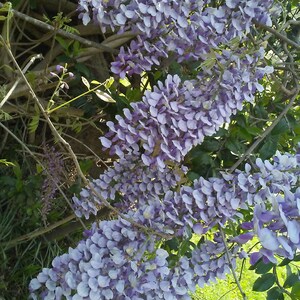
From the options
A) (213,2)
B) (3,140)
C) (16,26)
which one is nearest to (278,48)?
(213,2)

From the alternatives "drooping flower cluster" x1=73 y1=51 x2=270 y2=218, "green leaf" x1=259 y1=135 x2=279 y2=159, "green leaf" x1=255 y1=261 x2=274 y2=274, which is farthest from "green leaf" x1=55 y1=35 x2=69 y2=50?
"green leaf" x1=255 y1=261 x2=274 y2=274

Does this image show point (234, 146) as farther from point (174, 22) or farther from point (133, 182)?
point (174, 22)

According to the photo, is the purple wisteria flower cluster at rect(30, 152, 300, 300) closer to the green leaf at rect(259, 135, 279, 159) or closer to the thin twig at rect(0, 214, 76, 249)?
the green leaf at rect(259, 135, 279, 159)

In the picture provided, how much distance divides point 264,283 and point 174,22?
49cm

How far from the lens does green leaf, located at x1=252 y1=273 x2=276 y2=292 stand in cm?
107

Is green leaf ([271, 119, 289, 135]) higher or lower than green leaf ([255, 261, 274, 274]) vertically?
higher

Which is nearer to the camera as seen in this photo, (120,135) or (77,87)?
(120,135)

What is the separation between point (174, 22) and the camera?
3.24 ft

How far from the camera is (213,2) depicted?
1246 millimetres

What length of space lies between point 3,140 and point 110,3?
717 mm

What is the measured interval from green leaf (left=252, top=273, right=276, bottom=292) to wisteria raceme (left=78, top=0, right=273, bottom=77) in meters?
0.42

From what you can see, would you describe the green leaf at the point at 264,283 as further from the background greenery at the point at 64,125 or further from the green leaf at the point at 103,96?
the green leaf at the point at 103,96

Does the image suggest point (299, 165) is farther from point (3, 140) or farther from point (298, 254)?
point (3, 140)

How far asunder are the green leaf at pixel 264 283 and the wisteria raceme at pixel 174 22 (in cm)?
42
